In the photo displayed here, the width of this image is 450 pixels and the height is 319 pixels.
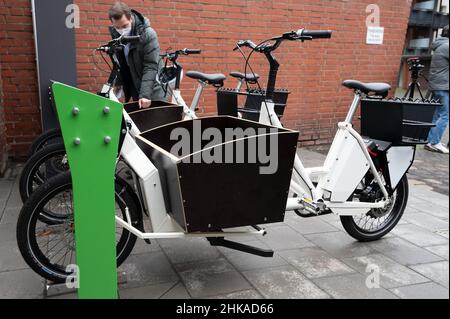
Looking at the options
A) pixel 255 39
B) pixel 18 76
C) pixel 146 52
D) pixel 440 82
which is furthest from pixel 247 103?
pixel 440 82

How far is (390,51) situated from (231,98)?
4.86 meters

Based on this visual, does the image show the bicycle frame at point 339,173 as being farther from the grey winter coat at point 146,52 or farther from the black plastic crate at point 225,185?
the grey winter coat at point 146,52

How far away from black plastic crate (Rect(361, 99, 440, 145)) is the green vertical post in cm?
204

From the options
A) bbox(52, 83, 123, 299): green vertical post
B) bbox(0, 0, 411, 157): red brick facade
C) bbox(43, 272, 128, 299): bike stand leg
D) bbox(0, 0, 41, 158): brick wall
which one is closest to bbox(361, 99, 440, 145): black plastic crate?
bbox(52, 83, 123, 299): green vertical post

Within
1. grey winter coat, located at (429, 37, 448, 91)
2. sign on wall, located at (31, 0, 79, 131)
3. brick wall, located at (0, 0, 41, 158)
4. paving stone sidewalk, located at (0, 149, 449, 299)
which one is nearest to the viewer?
paving stone sidewalk, located at (0, 149, 449, 299)

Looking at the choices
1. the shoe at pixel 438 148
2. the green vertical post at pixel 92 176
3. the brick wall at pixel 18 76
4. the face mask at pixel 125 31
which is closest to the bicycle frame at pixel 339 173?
the green vertical post at pixel 92 176

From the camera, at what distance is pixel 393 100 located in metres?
3.14

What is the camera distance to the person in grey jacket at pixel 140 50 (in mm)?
3771

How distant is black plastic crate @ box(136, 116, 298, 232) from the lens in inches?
91.4

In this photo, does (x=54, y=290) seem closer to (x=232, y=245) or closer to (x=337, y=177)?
(x=232, y=245)

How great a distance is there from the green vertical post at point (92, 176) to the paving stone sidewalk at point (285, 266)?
0.49m

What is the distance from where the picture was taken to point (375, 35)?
285 inches

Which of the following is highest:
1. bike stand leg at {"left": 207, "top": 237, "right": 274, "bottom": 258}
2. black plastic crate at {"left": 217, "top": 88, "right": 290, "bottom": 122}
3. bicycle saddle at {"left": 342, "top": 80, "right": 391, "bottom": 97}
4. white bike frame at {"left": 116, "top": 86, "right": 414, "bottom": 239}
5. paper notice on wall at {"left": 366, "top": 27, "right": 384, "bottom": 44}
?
paper notice on wall at {"left": 366, "top": 27, "right": 384, "bottom": 44}

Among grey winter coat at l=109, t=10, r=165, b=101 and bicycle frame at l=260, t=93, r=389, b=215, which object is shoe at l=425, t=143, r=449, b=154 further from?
grey winter coat at l=109, t=10, r=165, b=101
